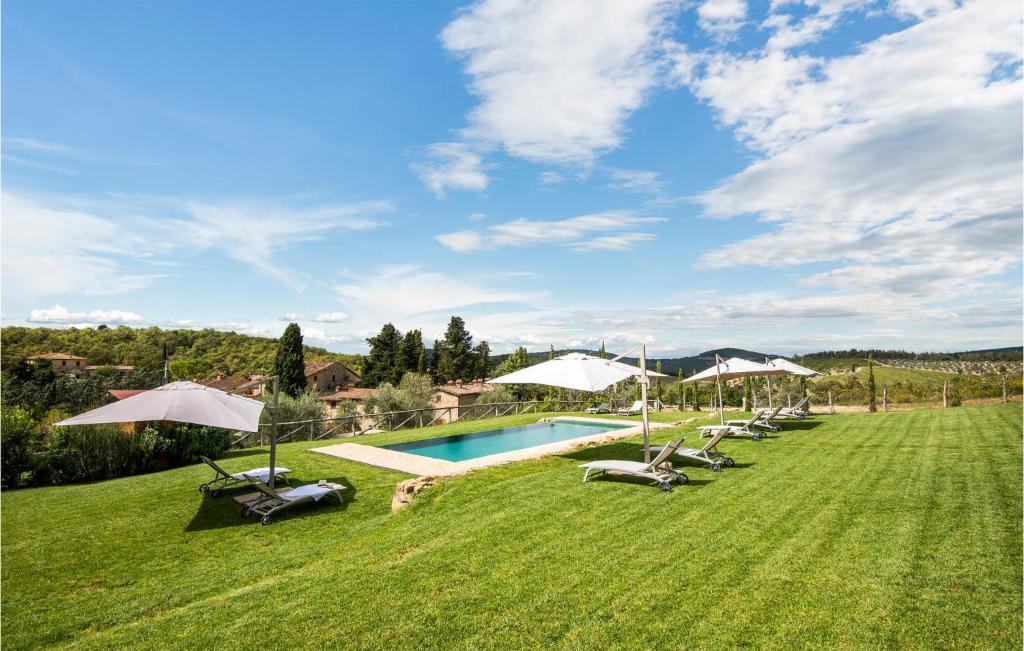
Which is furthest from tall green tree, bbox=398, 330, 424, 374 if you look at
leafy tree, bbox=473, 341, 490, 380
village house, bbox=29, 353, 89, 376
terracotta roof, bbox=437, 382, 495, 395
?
village house, bbox=29, 353, 89, 376

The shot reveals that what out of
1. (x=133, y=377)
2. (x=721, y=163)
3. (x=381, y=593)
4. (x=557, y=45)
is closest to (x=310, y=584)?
(x=381, y=593)

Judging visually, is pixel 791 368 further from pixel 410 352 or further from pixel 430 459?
pixel 410 352

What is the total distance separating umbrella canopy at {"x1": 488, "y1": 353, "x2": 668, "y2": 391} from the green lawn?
1655 millimetres

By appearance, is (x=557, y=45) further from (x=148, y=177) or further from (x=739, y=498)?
(x=148, y=177)

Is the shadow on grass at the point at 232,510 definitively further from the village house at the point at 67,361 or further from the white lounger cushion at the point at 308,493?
the village house at the point at 67,361

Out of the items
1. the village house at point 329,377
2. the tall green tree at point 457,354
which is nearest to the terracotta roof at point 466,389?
the tall green tree at point 457,354

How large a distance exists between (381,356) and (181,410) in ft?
184

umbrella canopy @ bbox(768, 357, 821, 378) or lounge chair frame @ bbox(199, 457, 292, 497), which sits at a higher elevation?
umbrella canopy @ bbox(768, 357, 821, 378)

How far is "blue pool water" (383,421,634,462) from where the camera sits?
1437cm

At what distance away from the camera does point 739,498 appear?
7.17m

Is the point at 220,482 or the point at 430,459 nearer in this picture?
the point at 220,482

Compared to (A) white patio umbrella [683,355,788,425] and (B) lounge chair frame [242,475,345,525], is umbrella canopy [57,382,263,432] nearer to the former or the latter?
(B) lounge chair frame [242,475,345,525]

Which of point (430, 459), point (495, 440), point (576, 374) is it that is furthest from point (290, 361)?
point (576, 374)

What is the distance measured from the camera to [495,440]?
1662cm
